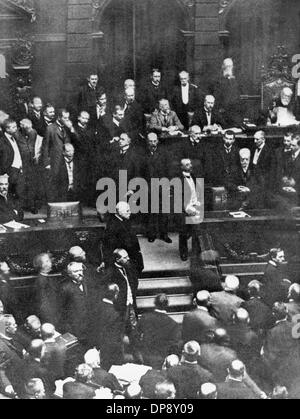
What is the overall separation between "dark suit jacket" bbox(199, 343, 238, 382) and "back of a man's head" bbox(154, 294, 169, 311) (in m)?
0.65

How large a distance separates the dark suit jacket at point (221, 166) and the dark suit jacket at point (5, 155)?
97.9 inches

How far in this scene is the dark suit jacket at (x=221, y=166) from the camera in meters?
10.4

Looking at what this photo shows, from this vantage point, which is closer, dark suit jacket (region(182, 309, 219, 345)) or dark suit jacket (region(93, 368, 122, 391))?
dark suit jacket (region(93, 368, 122, 391))

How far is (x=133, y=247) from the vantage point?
9.44m

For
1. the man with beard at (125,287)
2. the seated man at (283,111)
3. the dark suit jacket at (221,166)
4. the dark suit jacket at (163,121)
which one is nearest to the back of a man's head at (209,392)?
the man with beard at (125,287)

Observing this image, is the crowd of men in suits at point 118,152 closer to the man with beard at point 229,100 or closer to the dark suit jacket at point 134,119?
the dark suit jacket at point 134,119

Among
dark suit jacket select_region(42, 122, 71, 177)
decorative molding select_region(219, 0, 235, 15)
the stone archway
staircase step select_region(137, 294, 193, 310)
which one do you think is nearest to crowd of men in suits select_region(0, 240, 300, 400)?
staircase step select_region(137, 294, 193, 310)

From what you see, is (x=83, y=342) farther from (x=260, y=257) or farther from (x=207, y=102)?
(x=207, y=102)

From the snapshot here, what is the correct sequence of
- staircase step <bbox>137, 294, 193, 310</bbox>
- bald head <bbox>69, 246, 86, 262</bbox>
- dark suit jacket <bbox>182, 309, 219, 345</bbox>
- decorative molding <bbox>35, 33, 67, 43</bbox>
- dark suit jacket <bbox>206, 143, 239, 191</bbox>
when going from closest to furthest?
dark suit jacket <bbox>182, 309, 219, 345</bbox> < bald head <bbox>69, 246, 86, 262</bbox> < staircase step <bbox>137, 294, 193, 310</bbox> < dark suit jacket <bbox>206, 143, 239, 191</bbox> < decorative molding <bbox>35, 33, 67, 43</bbox>

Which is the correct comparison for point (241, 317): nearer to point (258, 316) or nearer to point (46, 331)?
point (258, 316)

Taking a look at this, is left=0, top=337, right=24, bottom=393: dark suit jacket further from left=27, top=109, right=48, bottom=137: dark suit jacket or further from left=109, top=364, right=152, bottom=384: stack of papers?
left=27, top=109, right=48, bottom=137: dark suit jacket

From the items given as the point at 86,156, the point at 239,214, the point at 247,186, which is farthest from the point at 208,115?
the point at 86,156

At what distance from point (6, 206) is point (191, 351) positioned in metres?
2.95

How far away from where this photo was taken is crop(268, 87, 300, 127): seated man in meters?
11.0
